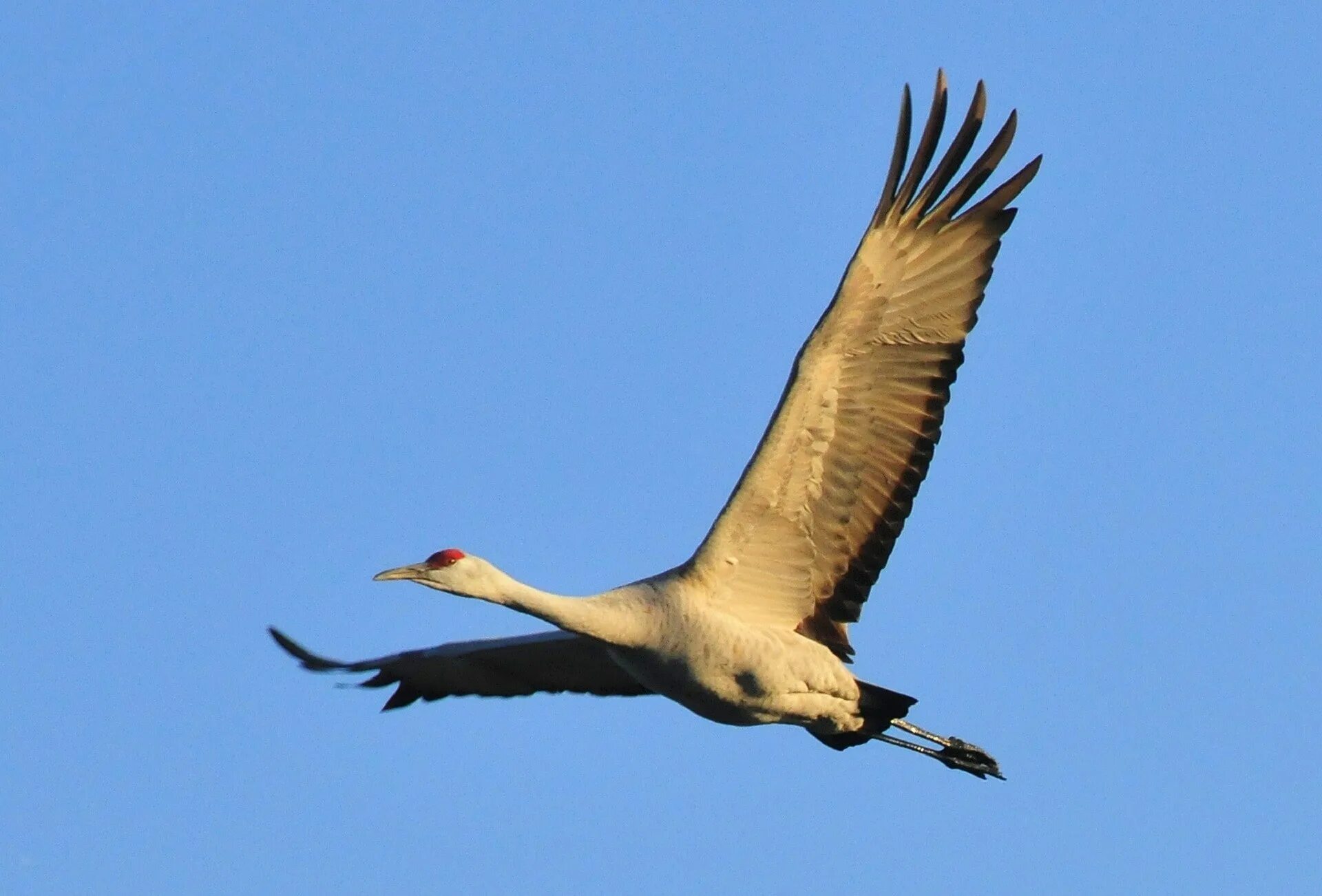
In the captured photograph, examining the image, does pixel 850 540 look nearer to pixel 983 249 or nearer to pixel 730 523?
pixel 730 523

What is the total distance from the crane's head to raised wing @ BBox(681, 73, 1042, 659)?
1.48 m

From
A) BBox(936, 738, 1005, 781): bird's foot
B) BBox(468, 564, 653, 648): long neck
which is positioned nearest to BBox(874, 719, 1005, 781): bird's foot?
BBox(936, 738, 1005, 781): bird's foot

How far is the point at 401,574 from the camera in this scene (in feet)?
50.6

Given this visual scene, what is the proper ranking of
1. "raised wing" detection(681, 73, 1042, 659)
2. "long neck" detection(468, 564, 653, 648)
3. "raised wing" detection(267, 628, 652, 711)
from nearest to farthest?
1. "long neck" detection(468, 564, 653, 648)
2. "raised wing" detection(681, 73, 1042, 659)
3. "raised wing" detection(267, 628, 652, 711)

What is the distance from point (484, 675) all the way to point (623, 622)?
3.17m

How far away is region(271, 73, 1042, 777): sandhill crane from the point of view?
50.5 ft

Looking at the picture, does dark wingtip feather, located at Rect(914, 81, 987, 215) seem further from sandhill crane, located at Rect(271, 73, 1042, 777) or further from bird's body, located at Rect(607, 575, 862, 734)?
bird's body, located at Rect(607, 575, 862, 734)

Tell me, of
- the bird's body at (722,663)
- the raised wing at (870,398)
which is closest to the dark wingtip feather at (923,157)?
the raised wing at (870,398)

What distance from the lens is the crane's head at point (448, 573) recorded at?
15359 millimetres

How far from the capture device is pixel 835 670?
16.1 m

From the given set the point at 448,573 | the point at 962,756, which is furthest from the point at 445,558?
the point at 962,756

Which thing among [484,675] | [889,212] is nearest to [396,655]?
[484,675]

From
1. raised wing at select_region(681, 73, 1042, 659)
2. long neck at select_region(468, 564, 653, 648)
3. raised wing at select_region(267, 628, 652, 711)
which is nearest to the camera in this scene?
long neck at select_region(468, 564, 653, 648)

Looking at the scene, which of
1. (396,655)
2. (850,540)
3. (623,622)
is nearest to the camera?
(623,622)
